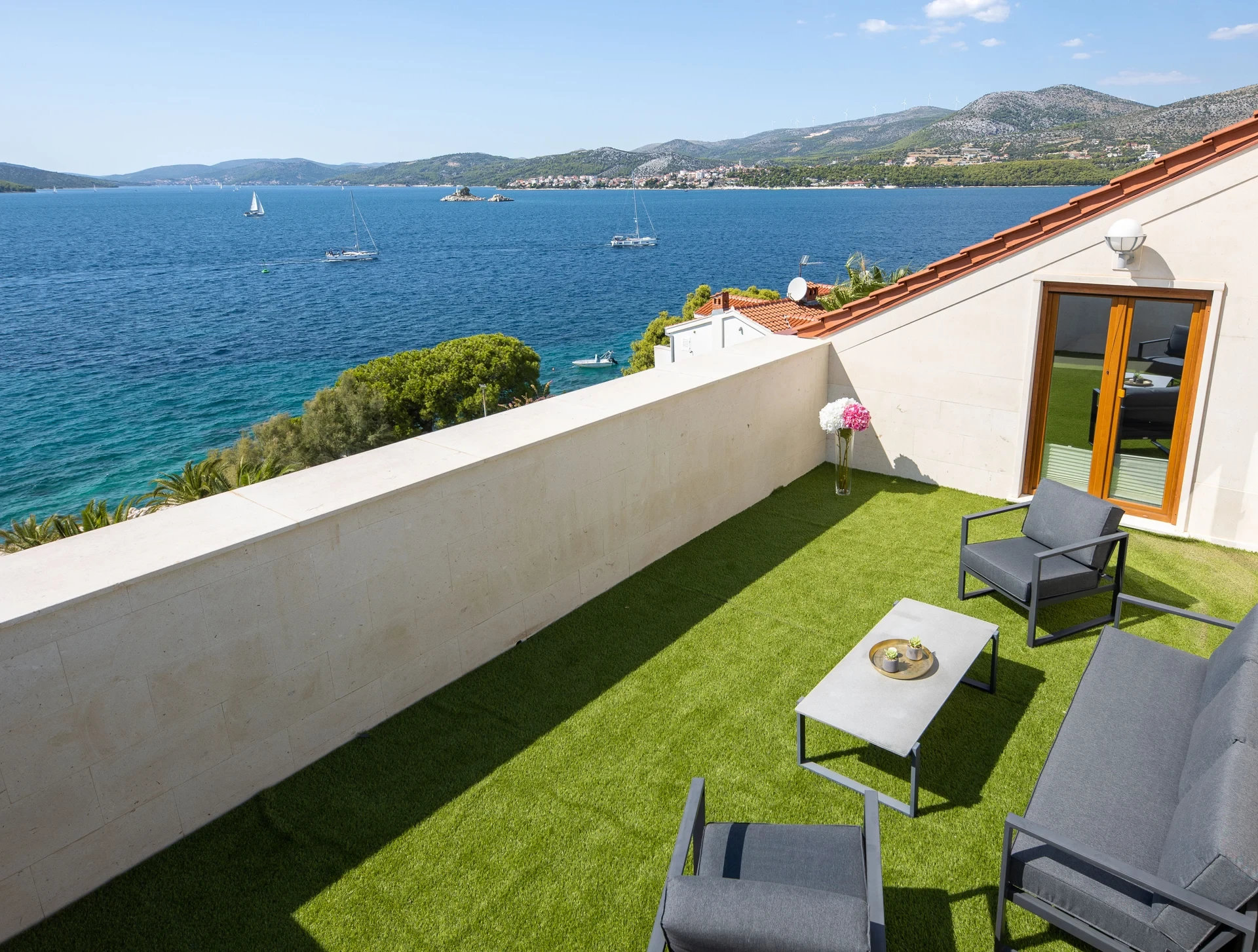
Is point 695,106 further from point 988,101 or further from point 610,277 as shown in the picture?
point 988,101

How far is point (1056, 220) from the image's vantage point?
6973mm

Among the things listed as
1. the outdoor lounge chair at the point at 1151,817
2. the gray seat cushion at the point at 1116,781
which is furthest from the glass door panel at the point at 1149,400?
the outdoor lounge chair at the point at 1151,817

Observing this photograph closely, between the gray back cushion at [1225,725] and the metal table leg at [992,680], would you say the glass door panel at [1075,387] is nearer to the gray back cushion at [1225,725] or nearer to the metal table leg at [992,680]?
the metal table leg at [992,680]

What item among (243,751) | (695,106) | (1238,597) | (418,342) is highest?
(695,106)

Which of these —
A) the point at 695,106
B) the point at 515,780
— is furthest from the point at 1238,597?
the point at 695,106

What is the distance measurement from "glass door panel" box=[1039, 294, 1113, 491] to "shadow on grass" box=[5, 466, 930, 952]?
3.27 metres

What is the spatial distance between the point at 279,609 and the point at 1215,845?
162 inches

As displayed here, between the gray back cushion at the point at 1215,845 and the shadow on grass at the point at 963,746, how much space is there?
1220mm

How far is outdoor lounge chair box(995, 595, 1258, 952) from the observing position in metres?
2.54

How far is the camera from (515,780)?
4211 millimetres

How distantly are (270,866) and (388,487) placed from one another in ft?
6.59

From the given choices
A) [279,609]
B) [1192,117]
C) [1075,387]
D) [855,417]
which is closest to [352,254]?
[1192,117]

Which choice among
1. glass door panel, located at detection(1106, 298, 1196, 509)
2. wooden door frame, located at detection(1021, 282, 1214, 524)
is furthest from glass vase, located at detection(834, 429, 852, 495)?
glass door panel, located at detection(1106, 298, 1196, 509)

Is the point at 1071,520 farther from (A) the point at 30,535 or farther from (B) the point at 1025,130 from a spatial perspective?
(B) the point at 1025,130
